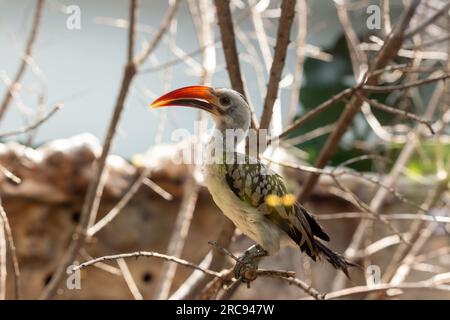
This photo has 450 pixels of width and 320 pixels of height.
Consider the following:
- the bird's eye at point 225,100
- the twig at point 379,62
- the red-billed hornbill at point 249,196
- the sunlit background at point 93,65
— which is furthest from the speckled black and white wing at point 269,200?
the sunlit background at point 93,65

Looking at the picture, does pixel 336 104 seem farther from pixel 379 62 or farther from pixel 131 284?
pixel 379 62

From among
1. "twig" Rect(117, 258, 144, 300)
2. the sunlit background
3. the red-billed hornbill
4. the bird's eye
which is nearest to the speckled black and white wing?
the red-billed hornbill

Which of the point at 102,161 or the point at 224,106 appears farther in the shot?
the point at 102,161

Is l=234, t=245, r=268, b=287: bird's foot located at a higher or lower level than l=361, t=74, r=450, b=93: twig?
lower

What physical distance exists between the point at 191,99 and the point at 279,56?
1.73 ft

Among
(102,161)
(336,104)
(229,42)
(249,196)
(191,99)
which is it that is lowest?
(249,196)

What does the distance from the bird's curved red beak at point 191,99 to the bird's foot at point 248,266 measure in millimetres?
303

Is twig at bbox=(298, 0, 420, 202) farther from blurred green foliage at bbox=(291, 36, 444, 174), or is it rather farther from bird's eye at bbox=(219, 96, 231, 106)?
blurred green foliage at bbox=(291, 36, 444, 174)

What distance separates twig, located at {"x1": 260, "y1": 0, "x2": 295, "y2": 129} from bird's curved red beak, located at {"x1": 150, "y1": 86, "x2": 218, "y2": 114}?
1.49 ft

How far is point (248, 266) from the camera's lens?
3.92 feet

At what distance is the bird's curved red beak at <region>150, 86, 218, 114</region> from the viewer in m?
0.97

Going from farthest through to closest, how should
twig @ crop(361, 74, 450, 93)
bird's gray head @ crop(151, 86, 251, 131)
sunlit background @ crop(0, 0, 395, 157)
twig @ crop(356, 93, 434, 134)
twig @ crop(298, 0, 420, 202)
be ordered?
sunlit background @ crop(0, 0, 395, 157)
twig @ crop(298, 0, 420, 202)
twig @ crop(361, 74, 450, 93)
twig @ crop(356, 93, 434, 134)
bird's gray head @ crop(151, 86, 251, 131)

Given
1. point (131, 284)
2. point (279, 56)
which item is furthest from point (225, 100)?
point (131, 284)

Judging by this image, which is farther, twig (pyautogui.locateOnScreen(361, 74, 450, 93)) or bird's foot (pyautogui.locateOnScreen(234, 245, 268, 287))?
twig (pyautogui.locateOnScreen(361, 74, 450, 93))
